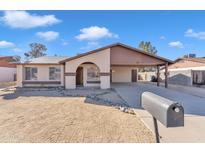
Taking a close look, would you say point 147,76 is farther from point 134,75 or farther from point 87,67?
point 87,67

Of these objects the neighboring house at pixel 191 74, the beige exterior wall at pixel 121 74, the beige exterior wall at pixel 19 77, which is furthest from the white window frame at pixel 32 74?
the neighboring house at pixel 191 74

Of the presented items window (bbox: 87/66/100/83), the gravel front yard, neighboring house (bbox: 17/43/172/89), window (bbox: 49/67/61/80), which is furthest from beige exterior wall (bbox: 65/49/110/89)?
the gravel front yard

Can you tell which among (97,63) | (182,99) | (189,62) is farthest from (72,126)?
(189,62)

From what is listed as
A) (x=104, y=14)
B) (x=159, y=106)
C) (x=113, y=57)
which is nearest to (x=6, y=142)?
(x=159, y=106)

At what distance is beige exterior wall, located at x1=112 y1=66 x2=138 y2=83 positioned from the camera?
98.4 ft

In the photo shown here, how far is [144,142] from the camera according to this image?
18.0 feet

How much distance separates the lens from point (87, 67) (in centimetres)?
2247

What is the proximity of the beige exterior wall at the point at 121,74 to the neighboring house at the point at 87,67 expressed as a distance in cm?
754

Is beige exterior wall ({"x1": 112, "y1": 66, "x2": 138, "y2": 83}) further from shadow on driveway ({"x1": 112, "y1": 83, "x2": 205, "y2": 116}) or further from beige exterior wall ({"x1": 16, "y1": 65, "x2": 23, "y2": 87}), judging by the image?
shadow on driveway ({"x1": 112, "y1": 83, "x2": 205, "y2": 116})

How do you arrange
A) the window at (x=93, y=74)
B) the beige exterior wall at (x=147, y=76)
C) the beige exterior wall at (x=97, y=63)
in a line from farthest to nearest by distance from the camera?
the beige exterior wall at (x=147, y=76) < the window at (x=93, y=74) < the beige exterior wall at (x=97, y=63)

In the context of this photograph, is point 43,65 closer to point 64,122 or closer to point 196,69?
point 64,122

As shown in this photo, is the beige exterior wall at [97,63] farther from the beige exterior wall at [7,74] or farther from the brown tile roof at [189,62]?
the beige exterior wall at [7,74]

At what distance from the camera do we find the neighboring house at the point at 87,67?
20.6 meters

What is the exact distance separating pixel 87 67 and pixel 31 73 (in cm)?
613
